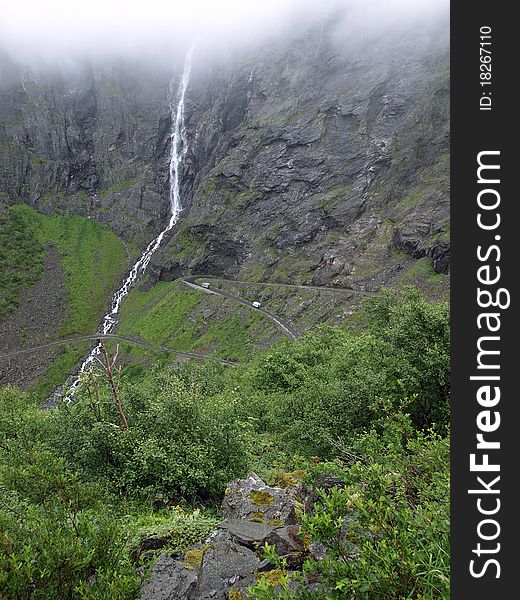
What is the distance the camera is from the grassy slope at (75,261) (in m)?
118

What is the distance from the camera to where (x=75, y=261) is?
144000 mm

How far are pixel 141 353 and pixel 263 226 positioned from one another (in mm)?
44607

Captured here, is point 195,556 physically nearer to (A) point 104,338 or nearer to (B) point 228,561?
(B) point 228,561

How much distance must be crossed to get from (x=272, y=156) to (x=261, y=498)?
378 feet

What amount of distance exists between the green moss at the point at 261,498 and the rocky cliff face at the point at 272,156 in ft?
206

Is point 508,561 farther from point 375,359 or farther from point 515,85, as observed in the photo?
point 375,359

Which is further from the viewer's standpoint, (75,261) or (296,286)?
(75,261)

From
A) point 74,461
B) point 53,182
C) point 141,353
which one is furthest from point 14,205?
point 74,461

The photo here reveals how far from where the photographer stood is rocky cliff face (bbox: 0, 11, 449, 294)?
294 feet

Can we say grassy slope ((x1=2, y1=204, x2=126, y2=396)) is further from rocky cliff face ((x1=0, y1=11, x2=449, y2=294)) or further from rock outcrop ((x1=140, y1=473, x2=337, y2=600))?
rock outcrop ((x1=140, y1=473, x2=337, y2=600))

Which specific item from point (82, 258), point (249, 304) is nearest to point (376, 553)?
point (249, 304)

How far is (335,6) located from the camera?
5615 inches

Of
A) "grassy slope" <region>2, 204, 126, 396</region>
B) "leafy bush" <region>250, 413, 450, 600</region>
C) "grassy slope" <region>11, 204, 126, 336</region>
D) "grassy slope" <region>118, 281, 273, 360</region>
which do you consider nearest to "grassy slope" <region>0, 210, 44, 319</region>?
"grassy slope" <region>2, 204, 126, 396</region>

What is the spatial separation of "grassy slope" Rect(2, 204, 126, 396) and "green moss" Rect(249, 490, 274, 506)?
101933mm
